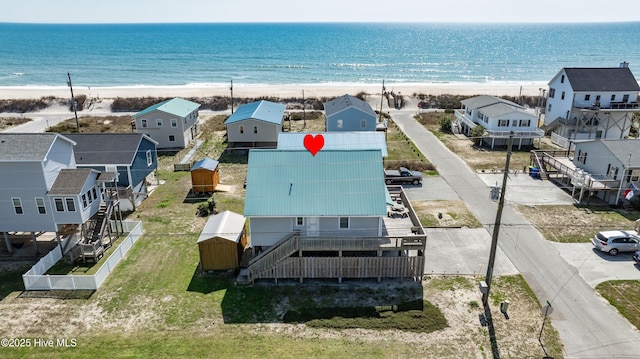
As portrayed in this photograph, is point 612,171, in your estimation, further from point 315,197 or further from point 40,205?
point 40,205

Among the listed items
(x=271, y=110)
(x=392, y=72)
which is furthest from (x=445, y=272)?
(x=392, y=72)

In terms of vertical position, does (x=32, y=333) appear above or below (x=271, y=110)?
below

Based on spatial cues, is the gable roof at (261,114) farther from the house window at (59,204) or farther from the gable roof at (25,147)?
the house window at (59,204)

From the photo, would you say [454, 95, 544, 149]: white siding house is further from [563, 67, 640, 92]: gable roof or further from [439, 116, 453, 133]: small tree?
[563, 67, 640, 92]: gable roof

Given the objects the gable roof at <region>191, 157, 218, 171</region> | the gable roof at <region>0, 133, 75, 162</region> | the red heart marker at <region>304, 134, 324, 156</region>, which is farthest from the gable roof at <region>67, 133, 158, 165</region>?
the red heart marker at <region>304, 134, 324, 156</region>

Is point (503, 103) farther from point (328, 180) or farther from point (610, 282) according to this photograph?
point (328, 180)

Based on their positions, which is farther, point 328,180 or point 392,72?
point 392,72

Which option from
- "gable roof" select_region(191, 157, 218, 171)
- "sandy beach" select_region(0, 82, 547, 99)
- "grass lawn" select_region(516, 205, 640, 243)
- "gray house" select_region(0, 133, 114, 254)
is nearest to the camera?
"gray house" select_region(0, 133, 114, 254)
